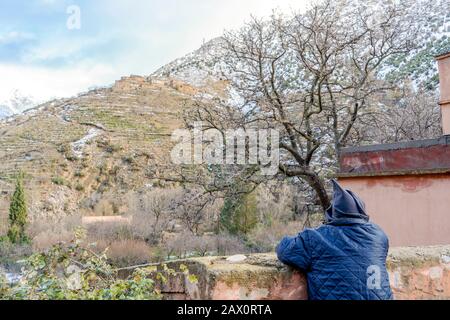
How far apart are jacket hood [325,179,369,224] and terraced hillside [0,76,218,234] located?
28856mm

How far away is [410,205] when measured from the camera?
Answer: 6.64 metres

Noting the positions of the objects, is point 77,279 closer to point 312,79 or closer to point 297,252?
point 297,252

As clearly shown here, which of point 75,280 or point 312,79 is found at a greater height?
point 312,79

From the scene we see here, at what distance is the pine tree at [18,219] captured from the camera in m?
24.1

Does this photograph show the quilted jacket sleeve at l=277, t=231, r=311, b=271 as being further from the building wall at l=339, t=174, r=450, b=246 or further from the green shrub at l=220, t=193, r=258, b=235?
the green shrub at l=220, t=193, r=258, b=235

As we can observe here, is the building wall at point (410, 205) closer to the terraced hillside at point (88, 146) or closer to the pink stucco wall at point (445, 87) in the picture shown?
the pink stucco wall at point (445, 87)

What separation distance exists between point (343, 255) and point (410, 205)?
476 cm

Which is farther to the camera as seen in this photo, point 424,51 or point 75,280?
point 424,51

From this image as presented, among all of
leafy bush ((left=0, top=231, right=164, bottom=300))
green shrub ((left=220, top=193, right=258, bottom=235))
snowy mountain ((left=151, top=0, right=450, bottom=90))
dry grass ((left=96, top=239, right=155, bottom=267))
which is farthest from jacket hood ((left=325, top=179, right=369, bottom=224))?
green shrub ((left=220, top=193, right=258, bottom=235))

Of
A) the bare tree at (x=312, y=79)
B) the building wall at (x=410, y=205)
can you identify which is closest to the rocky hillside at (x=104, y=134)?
the bare tree at (x=312, y=79)

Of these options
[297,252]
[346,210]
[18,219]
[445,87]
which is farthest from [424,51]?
[297,252]

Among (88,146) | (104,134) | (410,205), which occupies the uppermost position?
(104,134)

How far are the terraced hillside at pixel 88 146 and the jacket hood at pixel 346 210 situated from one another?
28856 mm

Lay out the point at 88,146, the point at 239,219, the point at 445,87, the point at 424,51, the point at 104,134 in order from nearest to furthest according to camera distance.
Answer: the point at 445,87
the point at 239,219
the point at 424,51
the point at 88,146
the point at 104,134
